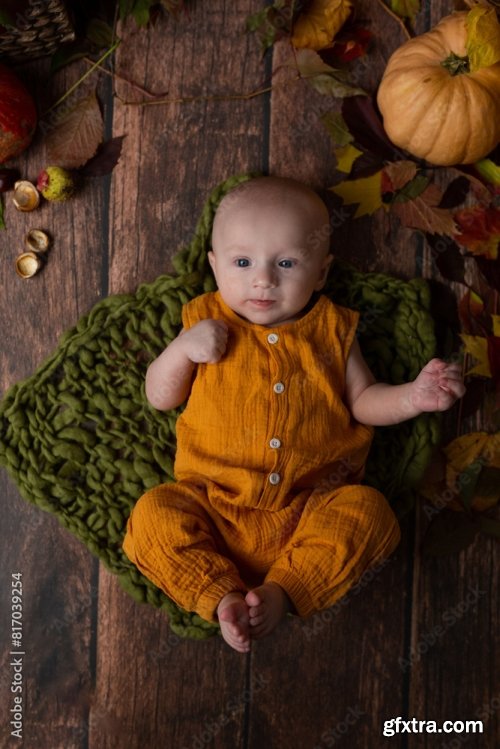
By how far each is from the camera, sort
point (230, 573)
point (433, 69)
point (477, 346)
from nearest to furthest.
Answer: point (230, 573), point (433, 69), point (477, 346)

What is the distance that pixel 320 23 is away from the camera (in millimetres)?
1669

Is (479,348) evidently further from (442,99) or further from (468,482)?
(442,99)

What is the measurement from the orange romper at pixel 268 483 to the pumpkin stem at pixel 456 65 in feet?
1.72

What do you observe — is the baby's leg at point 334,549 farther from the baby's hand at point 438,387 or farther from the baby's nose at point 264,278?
the baby's nose at point 264,278

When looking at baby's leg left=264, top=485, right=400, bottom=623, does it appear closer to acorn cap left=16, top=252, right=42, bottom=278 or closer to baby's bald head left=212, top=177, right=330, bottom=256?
baby's bald head left=212, top=177, right=330, bottom=256

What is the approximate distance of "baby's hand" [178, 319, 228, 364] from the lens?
1.44 meters

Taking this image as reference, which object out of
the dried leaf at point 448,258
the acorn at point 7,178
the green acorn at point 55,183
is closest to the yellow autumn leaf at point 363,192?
the dried leaf at point 448,258

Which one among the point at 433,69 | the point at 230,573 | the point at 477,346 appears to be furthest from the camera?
the point at 477,346

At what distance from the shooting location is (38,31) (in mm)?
1588

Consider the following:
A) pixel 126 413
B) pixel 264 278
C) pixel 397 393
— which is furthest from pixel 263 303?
pixel 126 413

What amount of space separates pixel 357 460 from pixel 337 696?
0.53 meters

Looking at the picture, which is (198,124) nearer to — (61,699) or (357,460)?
(357,460)

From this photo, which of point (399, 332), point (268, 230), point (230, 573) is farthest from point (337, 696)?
point (268, 230)

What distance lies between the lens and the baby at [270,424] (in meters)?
1.38
